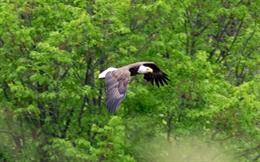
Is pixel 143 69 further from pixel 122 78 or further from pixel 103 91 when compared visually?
pixel 103 91

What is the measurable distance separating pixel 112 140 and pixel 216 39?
5.34 meters

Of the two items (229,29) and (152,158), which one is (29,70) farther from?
(229,29)

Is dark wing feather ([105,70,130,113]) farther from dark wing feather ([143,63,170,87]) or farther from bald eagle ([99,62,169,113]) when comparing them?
dark wing feather ([143,63,170,87])

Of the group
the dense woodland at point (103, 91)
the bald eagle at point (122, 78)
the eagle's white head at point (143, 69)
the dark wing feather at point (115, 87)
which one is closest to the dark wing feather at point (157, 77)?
the bald eagle at point (122, 78)

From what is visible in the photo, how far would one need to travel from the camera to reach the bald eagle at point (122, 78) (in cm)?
1694

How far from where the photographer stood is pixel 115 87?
17.3 metres

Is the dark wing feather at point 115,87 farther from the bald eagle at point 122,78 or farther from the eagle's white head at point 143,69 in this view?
the eagle's white head at point 143,69

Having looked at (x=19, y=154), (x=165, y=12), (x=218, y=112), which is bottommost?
(x=19, y=154)

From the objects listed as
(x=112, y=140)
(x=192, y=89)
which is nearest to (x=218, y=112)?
(x=192, y=89)

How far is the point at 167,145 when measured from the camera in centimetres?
2048

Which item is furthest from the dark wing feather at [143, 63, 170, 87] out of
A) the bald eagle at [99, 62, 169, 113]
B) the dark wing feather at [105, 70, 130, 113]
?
the dark wing feather at [105, 70, 130, 113]

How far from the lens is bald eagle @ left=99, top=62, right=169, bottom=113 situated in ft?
55.6

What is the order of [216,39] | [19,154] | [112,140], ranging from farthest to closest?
[216,39]
[19,154]
[112,140]

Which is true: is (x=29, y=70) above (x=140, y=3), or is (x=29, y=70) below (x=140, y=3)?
below
